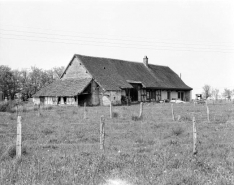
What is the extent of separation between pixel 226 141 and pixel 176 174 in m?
5.29

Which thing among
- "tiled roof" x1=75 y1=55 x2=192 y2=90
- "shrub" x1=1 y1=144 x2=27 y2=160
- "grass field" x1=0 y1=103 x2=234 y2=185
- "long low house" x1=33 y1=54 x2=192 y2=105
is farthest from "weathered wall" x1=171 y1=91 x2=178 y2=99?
"shrub" x1=1 y1=144 x2=27 y2=160

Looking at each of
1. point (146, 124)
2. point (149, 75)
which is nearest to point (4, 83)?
point (149, 75)

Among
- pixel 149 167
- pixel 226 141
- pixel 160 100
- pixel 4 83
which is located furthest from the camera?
pixel 4 83

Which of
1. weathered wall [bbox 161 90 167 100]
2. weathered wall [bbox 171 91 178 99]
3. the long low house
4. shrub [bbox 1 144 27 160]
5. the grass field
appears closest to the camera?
the grass field

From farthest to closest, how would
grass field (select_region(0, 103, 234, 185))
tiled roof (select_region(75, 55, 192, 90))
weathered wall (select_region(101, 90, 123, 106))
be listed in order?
tiled roof (select_region(75, 55, 192, 90)), weathered wall (select_region(101, 90, 123, 106)), grass field (select_region(0, 103, 234, 185))

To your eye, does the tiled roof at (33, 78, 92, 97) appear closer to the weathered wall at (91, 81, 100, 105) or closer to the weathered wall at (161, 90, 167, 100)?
the weathered wall at (91, 81, 100, 105)

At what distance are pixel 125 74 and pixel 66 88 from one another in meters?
10.2

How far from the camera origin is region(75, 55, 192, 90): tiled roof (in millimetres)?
38312

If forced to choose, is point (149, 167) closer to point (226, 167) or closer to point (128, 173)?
point (128, 173)

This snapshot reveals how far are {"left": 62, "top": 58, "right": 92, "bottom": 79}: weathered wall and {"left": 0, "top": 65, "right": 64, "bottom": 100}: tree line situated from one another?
27.2m

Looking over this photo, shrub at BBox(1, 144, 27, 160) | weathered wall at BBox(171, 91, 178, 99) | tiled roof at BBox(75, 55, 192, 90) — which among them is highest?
tiled roof at BBox(75, 55, 192, 90)

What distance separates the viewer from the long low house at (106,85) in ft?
120

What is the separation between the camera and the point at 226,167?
7.22 metres

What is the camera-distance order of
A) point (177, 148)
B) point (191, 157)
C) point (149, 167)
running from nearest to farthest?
point (149, 167), point (191, 157), point (177, 148)
